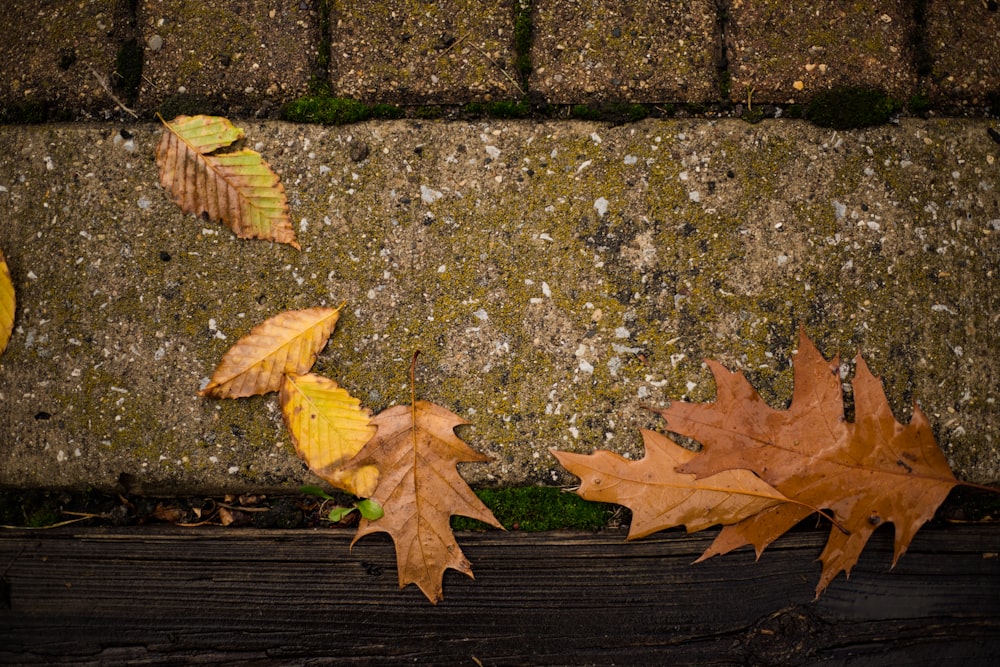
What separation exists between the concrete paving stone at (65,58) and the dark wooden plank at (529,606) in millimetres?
1404

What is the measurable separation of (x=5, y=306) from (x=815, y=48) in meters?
2.55

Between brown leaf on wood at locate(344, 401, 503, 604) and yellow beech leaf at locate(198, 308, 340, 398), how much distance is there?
29 cm

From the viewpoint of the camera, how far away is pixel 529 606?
1644 millimetres

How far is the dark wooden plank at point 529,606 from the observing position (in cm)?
163

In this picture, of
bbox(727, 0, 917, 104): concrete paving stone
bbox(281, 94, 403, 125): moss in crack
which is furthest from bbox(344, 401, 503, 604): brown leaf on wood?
bbox(727, 0, 917, 104): concrete paving stone

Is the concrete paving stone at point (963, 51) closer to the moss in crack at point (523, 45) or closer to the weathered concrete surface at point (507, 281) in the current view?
the weathered concrete surface at point (507, 281)

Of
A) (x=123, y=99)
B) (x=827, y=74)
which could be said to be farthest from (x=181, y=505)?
(x=827, y=74)

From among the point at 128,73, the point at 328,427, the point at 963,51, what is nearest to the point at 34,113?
the point at 128,73

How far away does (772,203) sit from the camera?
5.82 feet

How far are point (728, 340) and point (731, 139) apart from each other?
61 cm

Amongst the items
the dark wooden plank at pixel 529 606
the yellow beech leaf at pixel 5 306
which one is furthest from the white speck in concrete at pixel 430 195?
the yellow beech leaf at pixel 5 306

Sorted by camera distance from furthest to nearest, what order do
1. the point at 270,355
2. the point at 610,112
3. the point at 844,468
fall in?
1. the point at 610,112
2. the point at 270,355
3. the point at 844,468

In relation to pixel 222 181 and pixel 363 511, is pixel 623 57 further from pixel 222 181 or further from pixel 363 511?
pixel 363 511

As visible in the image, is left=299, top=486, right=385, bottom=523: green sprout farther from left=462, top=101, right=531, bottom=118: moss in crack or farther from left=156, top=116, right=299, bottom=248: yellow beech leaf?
left=462, top=101, right=531, bottom=118: moss in crack
